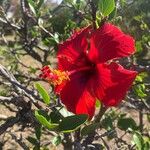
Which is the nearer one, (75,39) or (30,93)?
(75,39)

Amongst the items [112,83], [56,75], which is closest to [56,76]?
[56,75]

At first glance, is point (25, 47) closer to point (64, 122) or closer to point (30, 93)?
point (30, 93)

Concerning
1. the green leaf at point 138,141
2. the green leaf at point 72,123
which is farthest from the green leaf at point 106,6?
the green leaf at point 138,141

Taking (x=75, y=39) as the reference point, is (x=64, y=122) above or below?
below

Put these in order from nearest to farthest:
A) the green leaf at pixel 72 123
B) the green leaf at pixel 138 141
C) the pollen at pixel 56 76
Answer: the green leaf at pixel 72 123, the pollen at pixel 56 76, the green leaf at pixel 138 141

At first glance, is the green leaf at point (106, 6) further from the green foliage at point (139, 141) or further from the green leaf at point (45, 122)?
the green foliage at point (139, 141)

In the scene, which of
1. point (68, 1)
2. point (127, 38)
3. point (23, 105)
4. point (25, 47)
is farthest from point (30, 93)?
point (25, 47)

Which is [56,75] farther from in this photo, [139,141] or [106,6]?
[139,141]

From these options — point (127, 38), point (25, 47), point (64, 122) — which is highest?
point (25, 47)
